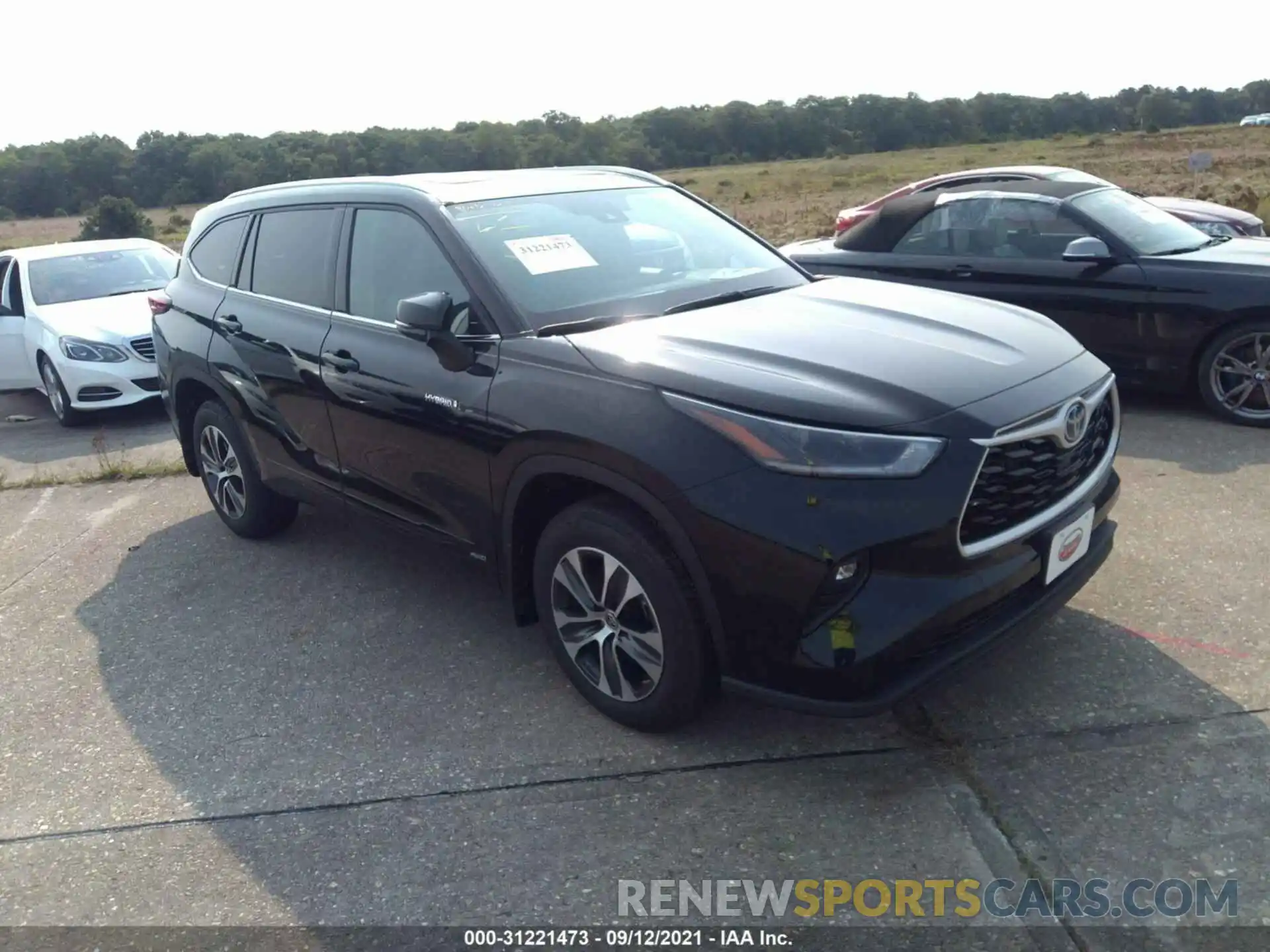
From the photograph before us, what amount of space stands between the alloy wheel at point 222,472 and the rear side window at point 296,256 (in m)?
0.94

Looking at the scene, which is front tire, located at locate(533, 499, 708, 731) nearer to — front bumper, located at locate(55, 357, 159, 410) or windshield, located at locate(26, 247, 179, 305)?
front bumper, located at locate(55, 357, 159, 410)

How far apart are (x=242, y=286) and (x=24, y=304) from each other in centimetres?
627

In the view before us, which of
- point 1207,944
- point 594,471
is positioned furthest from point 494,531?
point 1207,944

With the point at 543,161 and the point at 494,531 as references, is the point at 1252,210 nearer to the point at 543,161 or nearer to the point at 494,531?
the point at 494,531

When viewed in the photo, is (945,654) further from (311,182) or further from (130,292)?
(130,292)

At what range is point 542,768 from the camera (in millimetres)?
3484

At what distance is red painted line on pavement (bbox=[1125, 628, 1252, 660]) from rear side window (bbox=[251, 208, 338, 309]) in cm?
350

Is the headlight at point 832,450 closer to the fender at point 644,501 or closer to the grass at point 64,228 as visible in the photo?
the fender at point 644,501

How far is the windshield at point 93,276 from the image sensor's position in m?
10.2

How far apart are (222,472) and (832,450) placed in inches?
154

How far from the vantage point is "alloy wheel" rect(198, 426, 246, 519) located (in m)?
5.58

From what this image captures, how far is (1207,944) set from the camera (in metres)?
2.52

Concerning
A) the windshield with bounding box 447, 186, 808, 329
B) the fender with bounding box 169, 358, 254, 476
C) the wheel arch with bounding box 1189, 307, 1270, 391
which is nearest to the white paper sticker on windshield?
the windshield with bounding box 447, 186, 808, 329

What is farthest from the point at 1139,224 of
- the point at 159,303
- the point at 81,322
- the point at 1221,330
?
the point at 81,322
